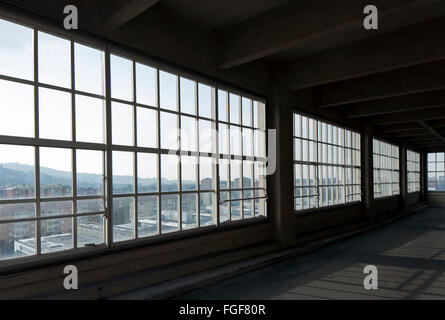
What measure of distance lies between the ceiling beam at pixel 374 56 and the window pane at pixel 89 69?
5.44m

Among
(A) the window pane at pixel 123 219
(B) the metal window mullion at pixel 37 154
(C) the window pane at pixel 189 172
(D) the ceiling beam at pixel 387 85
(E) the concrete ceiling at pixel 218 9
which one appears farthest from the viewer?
(D) the ceiling beam at pixel 387 85

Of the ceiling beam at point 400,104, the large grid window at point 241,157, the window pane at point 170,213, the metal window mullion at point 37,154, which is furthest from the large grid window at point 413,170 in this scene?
the metal window mullion at point 37,154

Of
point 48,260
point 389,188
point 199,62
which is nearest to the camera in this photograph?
point 48,260

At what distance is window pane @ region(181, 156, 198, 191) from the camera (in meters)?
6.55

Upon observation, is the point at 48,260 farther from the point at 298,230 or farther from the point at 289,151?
the point at 298,230

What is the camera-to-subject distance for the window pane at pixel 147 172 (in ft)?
18.9

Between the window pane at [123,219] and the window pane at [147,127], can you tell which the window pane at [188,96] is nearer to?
the window pane at [147,127]

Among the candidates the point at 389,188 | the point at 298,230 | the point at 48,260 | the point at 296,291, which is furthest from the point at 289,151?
the point at 389,188

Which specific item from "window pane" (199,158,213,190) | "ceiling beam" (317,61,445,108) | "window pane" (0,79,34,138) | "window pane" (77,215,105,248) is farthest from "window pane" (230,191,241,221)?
"ceiling beam" (317,61,445,108)

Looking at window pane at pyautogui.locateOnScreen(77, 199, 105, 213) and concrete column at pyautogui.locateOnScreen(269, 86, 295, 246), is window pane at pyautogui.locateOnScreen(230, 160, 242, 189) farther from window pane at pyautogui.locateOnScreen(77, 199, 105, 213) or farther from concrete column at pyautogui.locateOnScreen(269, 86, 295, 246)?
window pane at pyautogui.locateOnScreen(77, 199, 105, 213)

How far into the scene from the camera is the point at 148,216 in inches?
231

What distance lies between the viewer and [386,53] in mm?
7312

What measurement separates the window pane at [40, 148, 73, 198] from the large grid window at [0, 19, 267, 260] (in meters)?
0.01
